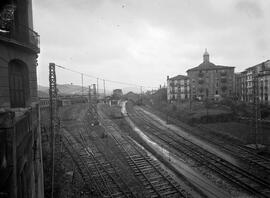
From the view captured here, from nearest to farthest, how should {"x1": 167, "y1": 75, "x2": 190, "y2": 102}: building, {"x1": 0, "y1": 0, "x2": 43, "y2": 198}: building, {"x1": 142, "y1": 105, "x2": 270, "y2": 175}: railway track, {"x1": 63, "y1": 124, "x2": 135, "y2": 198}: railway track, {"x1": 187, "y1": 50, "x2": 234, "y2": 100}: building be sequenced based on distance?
1. {"x1": 0, "y1": 0, "x2": 43, "y2": 198}: building
2. {"x1": 63, "y1": 124, "x2": 135, "y2": 198}: railway track
3. {"x1": 142, "y1": 105, "x2": 270, "y2": 175}: railway track
4. {"x1": 187, "y1": 50, "x2": 234, "y2": 100}: building
5. {"x1": 167, "y1": 75, "x2": 190, "y2": 102}: building

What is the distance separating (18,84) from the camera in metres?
10.4

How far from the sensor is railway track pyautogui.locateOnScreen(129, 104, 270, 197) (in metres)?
13.4

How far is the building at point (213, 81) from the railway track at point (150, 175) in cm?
4628

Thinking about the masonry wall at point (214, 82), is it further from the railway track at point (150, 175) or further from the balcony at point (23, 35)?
the balcony at point (23, 35)

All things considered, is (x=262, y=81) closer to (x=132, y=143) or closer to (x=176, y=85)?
(x=176, y=85)

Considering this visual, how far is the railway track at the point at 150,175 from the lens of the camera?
42.6ft

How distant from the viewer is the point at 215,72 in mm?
62281

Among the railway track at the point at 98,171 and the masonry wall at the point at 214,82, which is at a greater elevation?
the masonry wall at the point at 214,82

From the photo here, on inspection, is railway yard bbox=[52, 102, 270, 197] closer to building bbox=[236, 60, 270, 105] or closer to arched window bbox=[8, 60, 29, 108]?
arched window bbox=[8, 60, 29, 108]

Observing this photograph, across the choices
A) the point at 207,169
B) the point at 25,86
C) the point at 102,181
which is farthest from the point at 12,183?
the point at 207,169

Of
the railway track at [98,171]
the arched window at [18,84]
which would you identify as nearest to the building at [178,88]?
the railway track at [98,171]

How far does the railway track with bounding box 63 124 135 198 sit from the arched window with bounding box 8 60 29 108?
25.1 ft

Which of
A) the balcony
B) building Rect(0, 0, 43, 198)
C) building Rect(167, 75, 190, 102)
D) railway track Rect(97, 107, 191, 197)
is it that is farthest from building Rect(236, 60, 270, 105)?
building Rect(0, 0, 43, 198)

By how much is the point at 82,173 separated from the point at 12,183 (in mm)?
11698
